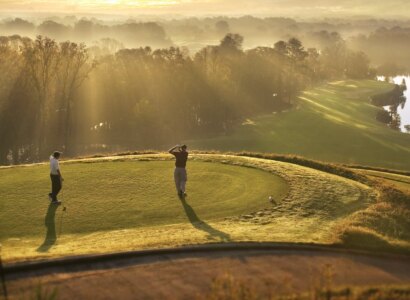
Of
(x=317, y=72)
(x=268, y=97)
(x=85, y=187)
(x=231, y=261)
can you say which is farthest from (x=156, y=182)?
(x=317, y=72)

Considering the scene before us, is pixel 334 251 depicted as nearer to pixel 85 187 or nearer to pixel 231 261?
pixel 231 261

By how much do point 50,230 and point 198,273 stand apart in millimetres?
7070

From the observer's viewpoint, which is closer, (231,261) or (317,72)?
(231,261)

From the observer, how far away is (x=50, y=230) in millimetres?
18875

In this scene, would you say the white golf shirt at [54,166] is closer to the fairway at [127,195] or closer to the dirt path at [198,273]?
the fairway at [127,195]

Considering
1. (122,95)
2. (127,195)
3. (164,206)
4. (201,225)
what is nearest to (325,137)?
(122,95)

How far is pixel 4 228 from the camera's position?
1889cm

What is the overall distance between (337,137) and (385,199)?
65.9m

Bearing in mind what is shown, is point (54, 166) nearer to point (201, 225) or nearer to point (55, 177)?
point (55, 177)

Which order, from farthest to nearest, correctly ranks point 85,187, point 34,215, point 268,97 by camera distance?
point 268,97 < point 85,187 < point 34,215

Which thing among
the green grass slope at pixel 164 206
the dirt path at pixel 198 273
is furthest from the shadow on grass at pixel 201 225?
the dirt path at pixel 198 273

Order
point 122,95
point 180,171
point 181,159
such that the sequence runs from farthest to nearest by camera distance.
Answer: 1. point 122,95
2. point 180,171
3. point 181,159

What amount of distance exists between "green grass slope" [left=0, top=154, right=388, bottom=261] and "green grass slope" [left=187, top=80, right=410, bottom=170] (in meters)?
48.6

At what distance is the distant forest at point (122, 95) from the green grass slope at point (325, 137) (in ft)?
27.1
